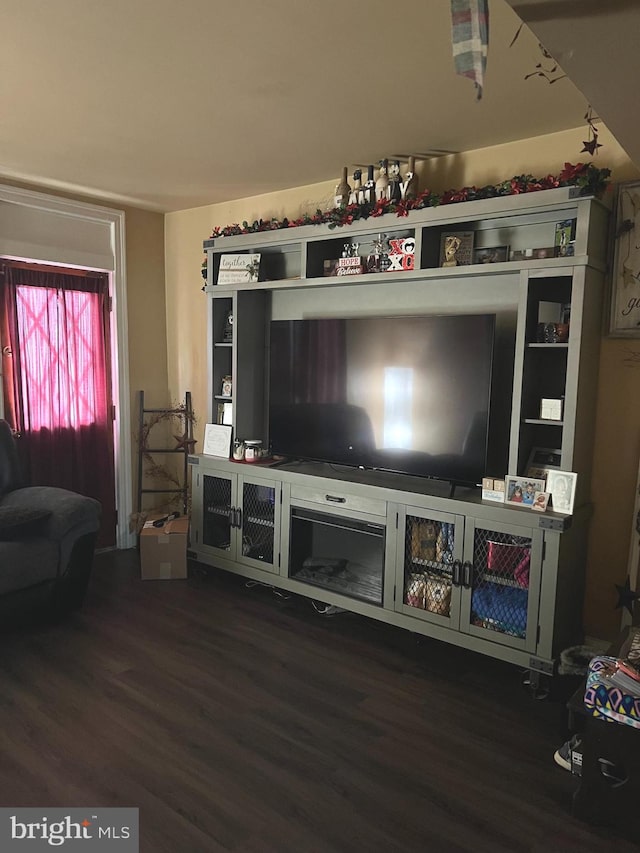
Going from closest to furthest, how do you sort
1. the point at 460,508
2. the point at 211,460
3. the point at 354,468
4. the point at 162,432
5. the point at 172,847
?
the point at 172,847 < the point at 460,508 < the point at 354,468 < the point at 211,460 < the point at 162,432

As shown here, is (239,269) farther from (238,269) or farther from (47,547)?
(47,547)

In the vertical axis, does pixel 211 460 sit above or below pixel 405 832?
above

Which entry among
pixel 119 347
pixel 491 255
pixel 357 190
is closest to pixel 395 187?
pixel 357 190

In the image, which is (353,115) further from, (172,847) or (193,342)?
(172,847)

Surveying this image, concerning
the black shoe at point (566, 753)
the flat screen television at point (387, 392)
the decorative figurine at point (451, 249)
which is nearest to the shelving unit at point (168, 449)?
the flat screen television at point (387, 392)

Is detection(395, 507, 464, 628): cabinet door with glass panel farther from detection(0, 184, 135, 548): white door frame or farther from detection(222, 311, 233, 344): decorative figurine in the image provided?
detection(0, 184, 135, 548): white door frame

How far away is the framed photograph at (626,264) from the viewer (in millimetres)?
2881

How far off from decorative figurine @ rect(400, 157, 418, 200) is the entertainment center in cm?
15

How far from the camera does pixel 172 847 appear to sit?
6.31 ft

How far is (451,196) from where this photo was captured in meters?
3.16

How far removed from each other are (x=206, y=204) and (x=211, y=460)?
6.29 ft

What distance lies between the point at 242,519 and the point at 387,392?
1.25 metres

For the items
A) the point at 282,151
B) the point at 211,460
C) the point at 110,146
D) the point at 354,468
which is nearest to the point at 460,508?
the point at 354,468

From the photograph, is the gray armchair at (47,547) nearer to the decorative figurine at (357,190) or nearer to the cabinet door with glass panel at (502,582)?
the cabinet door with glass panel at (502,582)
